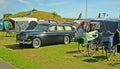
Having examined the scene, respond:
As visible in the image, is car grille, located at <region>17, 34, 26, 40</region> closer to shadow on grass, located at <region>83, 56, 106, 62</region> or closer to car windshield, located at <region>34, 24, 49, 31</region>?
car windshield, located at <region>34, 24, 49, 31</region>

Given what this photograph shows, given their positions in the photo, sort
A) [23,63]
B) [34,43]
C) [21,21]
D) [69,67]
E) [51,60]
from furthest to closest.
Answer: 1. [21,21]
2. [34,43]
3. [51,60]
4. [23,63]
5. [69,67]

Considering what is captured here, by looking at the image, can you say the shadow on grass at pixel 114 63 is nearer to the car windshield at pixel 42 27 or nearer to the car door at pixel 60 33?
the car windshield at pixel 42 27

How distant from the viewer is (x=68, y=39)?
22.1 metres

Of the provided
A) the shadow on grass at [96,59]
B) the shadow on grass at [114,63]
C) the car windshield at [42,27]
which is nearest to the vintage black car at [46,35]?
the car windshield at [42,27]

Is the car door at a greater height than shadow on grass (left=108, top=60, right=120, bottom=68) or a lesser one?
greater

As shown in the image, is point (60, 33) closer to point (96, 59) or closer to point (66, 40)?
point (66, 40)

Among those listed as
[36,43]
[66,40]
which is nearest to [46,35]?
[36,43]

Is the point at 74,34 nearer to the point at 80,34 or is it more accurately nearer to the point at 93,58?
the point at 80,34

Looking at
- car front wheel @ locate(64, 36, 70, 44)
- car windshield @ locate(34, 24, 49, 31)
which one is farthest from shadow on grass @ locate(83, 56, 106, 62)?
car front wheel @ locate(64, 36, 70, 44)

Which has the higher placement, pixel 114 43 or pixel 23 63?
pixel 114 43

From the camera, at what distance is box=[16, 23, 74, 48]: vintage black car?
63.3ft

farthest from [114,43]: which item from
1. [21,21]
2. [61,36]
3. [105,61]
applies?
[21,21]

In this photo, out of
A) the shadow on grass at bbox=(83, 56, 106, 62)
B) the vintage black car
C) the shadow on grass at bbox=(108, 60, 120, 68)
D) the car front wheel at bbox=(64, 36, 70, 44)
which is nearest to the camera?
the shadow on grass at bbox=(108, 60, 120, 68)

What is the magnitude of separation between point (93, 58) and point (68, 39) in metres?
7.90
